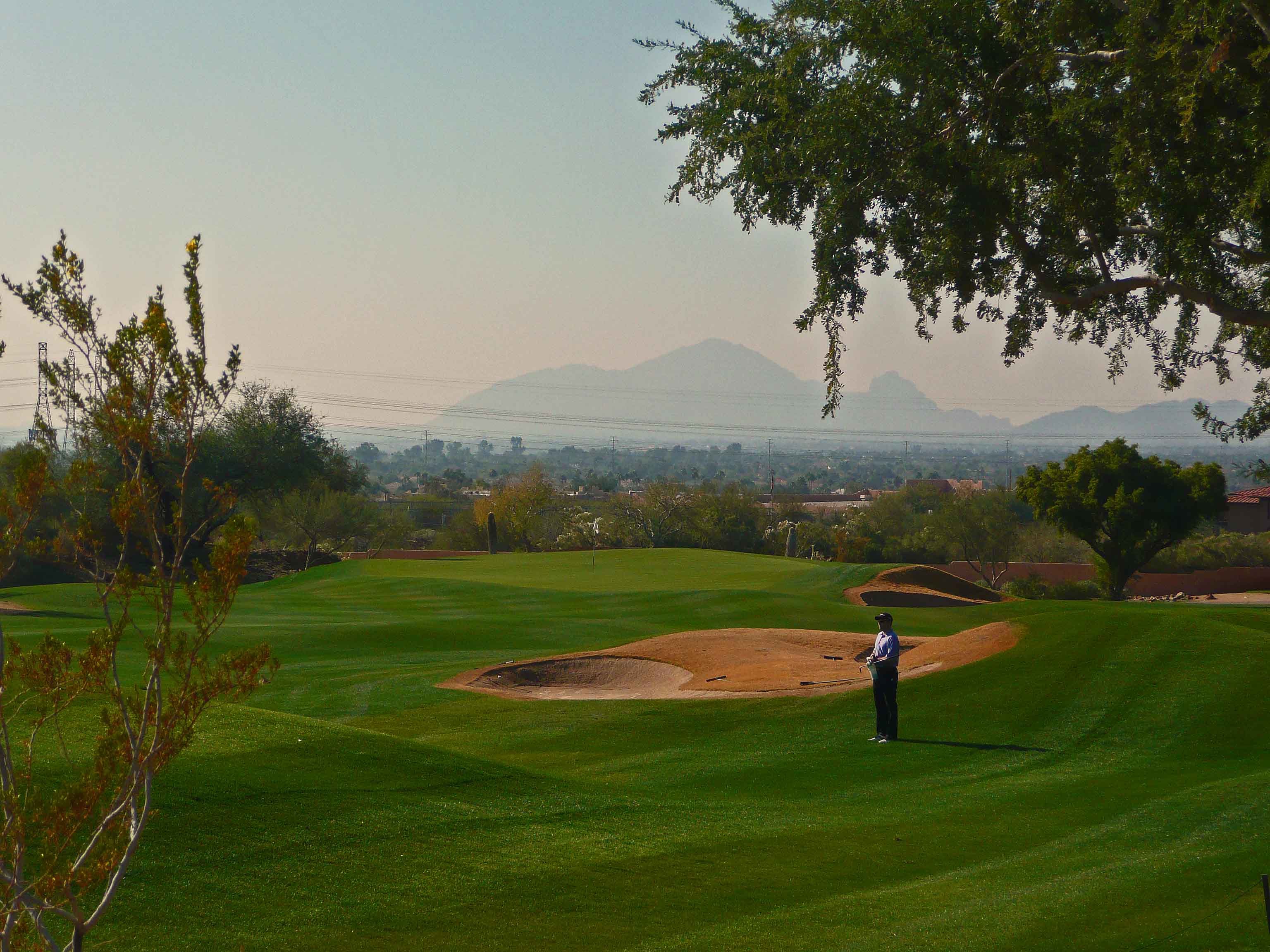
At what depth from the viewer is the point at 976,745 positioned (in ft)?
55.1

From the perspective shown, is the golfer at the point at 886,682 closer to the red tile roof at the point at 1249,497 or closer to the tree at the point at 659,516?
the tree at the point at 659,516

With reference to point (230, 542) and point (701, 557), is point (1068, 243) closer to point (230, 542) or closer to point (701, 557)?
point (230, 542)

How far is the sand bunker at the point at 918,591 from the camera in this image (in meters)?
38.3

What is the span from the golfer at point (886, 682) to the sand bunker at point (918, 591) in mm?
21059

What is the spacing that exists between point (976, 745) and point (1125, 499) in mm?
34032

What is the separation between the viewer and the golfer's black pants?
1700cm

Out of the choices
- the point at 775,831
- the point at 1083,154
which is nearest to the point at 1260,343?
the point at 1083,154

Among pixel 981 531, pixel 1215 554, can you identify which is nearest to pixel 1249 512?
pixel 1215 554

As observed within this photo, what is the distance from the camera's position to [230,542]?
5117 millimetres

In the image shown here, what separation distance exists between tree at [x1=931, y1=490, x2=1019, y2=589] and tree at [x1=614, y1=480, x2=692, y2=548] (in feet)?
58.7

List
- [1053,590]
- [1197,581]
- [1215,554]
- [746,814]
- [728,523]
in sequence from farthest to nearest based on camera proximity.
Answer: [728,523] → [1215,554] → [1197,581] → [1053,590] → [746,814]

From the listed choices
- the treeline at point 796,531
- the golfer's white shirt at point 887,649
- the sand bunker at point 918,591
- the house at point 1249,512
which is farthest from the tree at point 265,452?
the house at point 1249,512

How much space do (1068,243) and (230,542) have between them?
12156 mm

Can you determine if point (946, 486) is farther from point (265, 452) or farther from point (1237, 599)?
point (265, 452)
